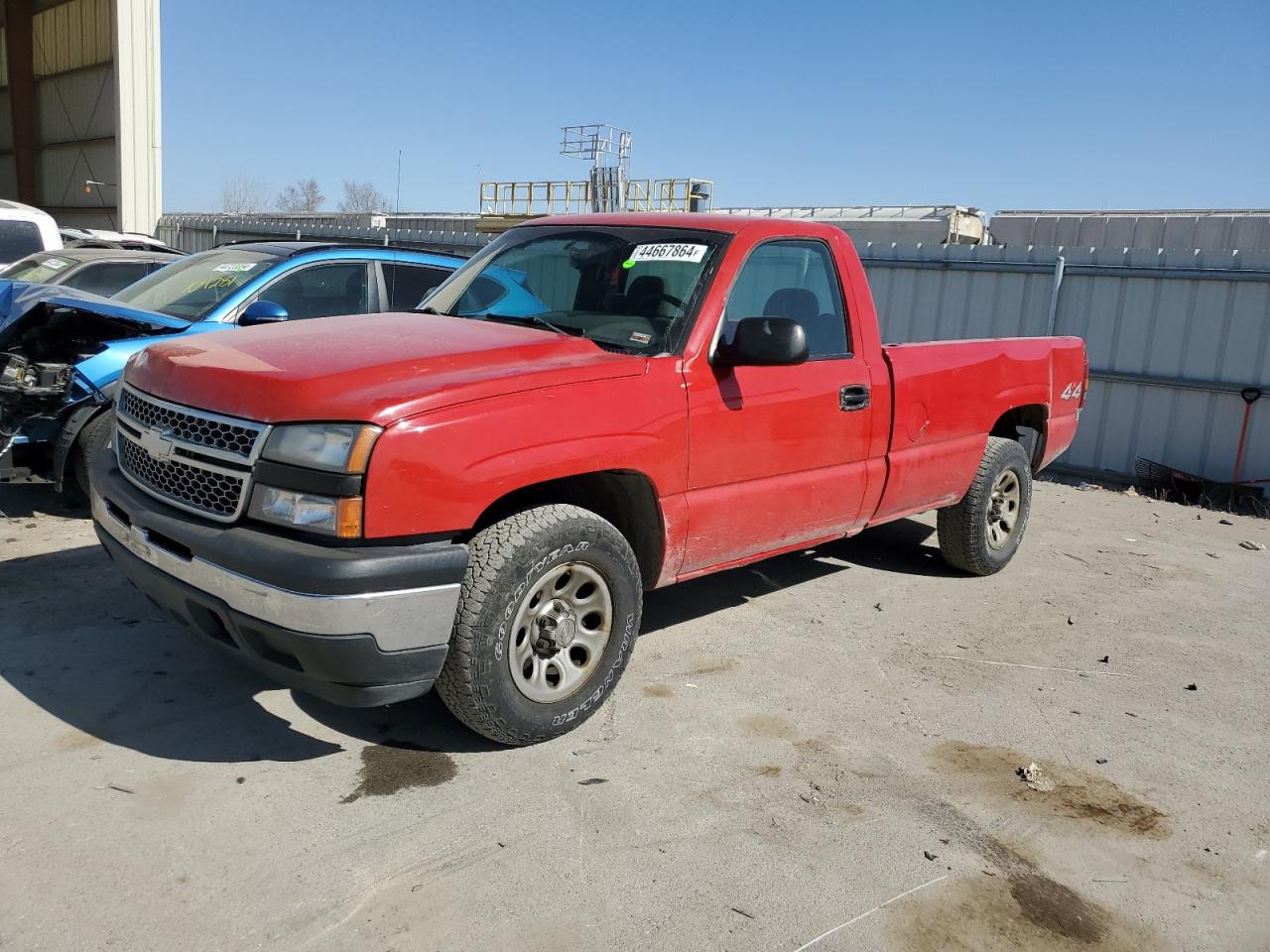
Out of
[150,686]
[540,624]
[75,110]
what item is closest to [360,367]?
[540,624]

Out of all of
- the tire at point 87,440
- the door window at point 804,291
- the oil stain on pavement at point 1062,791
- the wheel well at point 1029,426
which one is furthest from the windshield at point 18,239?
the oil stain on pavement at point 1062,791

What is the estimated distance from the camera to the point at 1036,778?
12.1ft

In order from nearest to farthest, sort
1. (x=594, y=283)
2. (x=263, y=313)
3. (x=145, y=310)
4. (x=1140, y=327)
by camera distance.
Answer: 1. (x=594, y=283)
2. (x=263, y=313)
3. (x=145, y=310)
4. (x=1140, y=327)

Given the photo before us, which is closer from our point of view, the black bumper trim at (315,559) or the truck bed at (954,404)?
the black bumper trim at (315,559)

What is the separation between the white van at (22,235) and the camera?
1167 cm

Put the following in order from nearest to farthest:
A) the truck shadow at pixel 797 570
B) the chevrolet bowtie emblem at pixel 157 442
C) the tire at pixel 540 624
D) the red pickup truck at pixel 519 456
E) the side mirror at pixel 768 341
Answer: the red pickup truck at pixel 519 456 < the tire at pixel 540 624 < the chevrolet bowtie emblem at pixel 157 442 < the side mirror at pixel 768 341 < the truck shadow at pixel 797 570

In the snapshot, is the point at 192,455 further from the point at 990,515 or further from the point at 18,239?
the point at 18,239

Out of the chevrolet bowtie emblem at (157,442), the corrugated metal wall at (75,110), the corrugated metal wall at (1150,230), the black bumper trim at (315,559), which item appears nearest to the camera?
the black bumper trim at (315,559)

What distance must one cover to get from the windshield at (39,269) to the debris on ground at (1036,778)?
8.95 meters

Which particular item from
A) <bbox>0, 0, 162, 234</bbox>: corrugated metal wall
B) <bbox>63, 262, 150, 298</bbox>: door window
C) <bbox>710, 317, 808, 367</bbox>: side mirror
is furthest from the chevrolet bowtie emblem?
<bbox>0, 0, 162, 234</bbox>: corrugated metal wall

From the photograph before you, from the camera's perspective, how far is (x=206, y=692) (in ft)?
12.9

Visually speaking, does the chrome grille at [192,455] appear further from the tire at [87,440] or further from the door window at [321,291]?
the door window at [321,291]

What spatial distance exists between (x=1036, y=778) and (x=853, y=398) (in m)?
1.86

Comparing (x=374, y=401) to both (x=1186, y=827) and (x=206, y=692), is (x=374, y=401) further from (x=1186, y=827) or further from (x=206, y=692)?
(x=1186, y=827)
